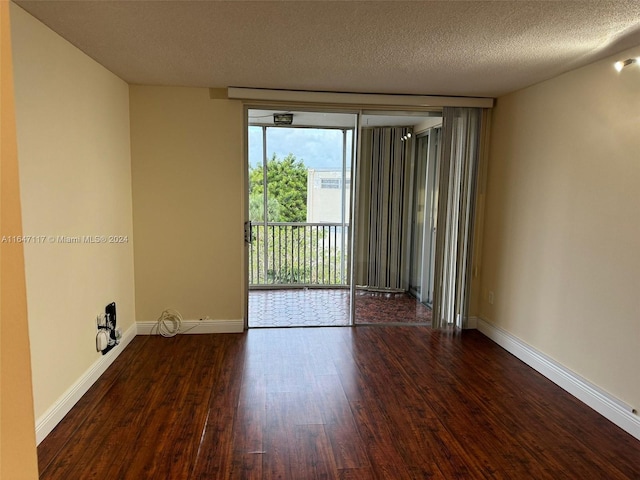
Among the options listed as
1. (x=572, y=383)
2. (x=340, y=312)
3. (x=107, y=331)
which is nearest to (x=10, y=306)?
(x=107, y=331)

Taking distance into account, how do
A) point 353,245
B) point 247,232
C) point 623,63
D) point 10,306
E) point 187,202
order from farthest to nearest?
point 353,245 → point 247,232 → point 187,202 → point 623,63 → point 10,306

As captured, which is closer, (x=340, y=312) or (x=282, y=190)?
(x=340, y=312)

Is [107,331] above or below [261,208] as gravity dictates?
below

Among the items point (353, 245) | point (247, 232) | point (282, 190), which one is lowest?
point (353, 245)

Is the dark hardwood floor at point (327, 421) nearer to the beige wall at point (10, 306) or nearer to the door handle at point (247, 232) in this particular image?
the door handle at point (247, 232)

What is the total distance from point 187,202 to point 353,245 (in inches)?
65.8

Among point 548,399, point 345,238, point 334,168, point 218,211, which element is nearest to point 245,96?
point 218,211

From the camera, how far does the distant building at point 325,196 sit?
5664 millimetres

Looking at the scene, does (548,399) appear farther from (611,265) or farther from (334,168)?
(334,168)

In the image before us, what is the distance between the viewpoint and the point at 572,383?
296 centimetres

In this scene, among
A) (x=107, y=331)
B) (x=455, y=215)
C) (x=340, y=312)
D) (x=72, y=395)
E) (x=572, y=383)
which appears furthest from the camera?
(x=340, y=312)

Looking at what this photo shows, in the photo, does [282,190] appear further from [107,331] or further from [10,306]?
[10,306]

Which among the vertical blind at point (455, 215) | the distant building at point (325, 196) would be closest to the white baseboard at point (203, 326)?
the vertical blind at point (455, 215)

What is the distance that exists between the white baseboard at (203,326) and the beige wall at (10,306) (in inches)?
122
